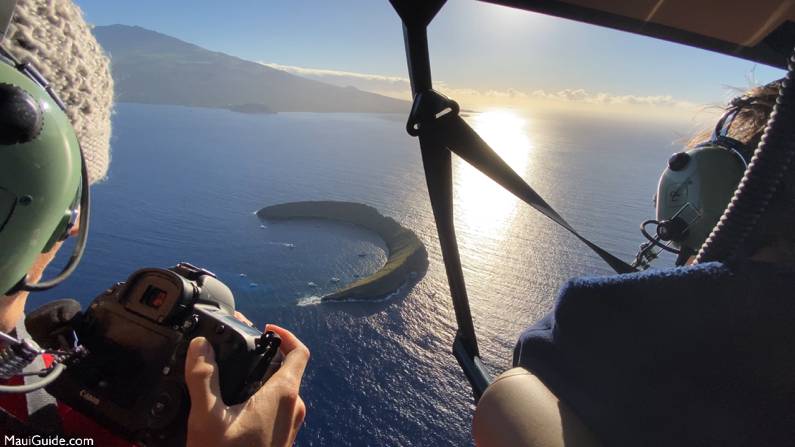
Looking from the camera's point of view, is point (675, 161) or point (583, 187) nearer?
point (675, 161)

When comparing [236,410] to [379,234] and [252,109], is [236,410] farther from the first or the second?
[252,109]

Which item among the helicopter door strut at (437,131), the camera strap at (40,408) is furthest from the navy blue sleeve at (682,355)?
the camera strap at (40,408)

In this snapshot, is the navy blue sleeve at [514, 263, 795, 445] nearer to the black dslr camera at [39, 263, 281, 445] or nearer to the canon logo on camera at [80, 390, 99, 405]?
the black dslr camera at [39, 263, 281, 445]

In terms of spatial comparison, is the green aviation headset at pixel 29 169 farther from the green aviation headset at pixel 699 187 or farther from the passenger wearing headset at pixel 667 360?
the green aviation headset at pixel 699 187

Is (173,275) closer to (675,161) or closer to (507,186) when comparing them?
(507,186)

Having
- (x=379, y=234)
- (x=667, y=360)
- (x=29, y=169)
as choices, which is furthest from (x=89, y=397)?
(x=379, y=234)

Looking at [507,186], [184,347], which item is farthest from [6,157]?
[507,186]

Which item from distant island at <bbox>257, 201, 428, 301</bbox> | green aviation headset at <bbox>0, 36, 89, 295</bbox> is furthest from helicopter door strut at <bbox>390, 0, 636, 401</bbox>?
distant island at <bbox>257, 201, 428, 301</bbox>

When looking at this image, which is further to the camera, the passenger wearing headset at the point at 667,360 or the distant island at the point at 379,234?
the distant island at the point at 379,234
